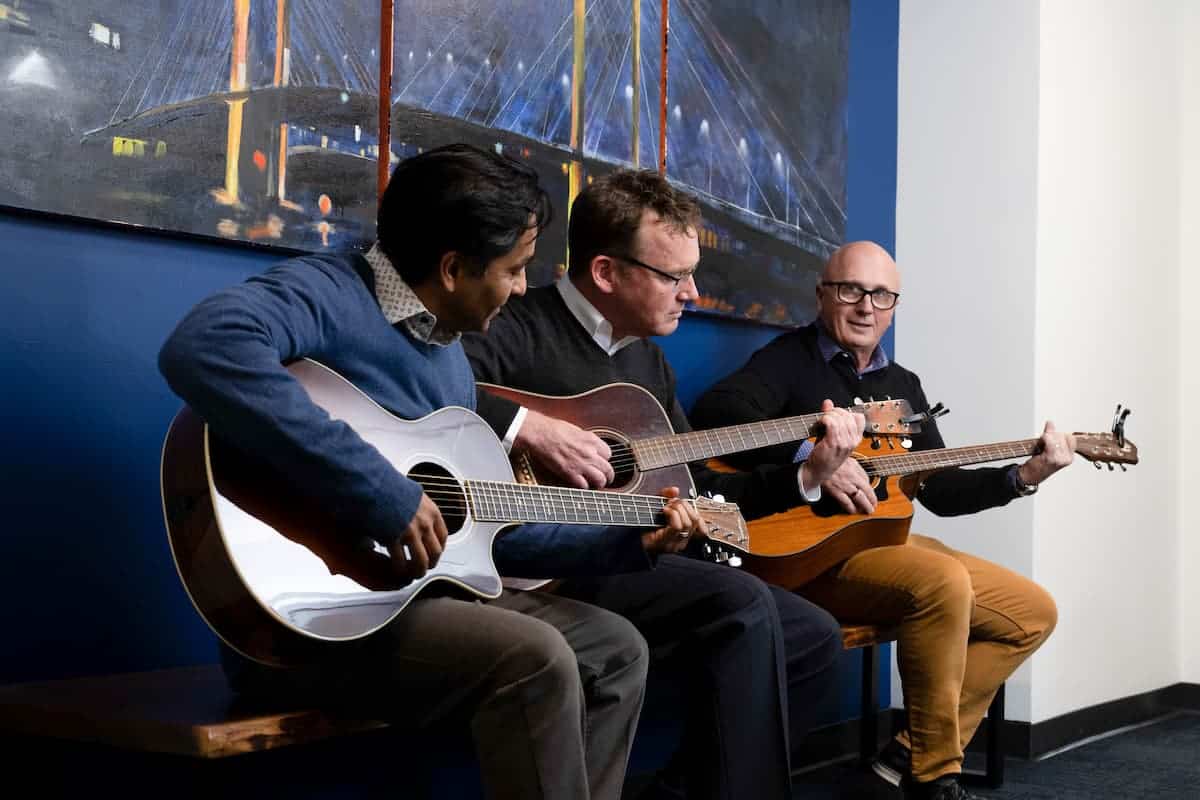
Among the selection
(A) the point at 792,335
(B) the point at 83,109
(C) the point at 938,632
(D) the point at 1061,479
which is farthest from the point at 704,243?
(B) the point at 83,109

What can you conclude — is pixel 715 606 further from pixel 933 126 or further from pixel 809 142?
pixel 933 126

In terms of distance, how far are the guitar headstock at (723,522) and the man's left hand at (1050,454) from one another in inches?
49.9

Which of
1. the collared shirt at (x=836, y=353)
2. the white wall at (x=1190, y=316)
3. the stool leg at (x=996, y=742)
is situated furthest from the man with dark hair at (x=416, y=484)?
the white wall at (x=1190, y=316)

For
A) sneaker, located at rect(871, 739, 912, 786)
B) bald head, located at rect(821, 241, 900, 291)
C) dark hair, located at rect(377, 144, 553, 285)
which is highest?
bald head, located at rect(821, 241, 900, 291)

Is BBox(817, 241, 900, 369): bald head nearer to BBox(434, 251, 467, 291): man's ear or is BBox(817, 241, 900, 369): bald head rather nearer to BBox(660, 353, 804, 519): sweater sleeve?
BBox(660, 353, 804, 519): sweater sleeve

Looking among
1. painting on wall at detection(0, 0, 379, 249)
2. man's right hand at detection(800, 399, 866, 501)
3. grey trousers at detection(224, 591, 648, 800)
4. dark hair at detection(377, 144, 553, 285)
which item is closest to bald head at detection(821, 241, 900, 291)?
man's right hand at detection(800, 399, 866, 501)

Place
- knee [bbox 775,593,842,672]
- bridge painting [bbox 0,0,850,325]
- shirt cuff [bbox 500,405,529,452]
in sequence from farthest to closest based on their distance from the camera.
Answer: knee [bbox 775,593,842,672] → shirt cuff [bbox 500,405,529,452] → bridge painting [bbox 0,0,850,325]

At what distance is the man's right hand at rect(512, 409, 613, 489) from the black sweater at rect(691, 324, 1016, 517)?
0.79m

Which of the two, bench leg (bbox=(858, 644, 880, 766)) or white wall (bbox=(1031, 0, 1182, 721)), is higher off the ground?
white wall (bbox=(1031, 0, 1182, 721))

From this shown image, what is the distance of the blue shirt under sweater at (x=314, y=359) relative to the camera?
1.72 metres

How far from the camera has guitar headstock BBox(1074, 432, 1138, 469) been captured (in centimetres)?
350

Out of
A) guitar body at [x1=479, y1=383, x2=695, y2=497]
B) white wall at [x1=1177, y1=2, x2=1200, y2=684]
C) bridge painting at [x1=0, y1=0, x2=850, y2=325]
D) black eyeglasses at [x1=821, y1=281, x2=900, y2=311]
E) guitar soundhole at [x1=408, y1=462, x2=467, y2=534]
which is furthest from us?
white wall at [x1=1177, y1=2, x2=1200, y2=684]

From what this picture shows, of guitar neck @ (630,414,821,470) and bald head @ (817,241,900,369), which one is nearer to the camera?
guitar neck @ (630,414,821,470)

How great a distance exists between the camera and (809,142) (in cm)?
396
